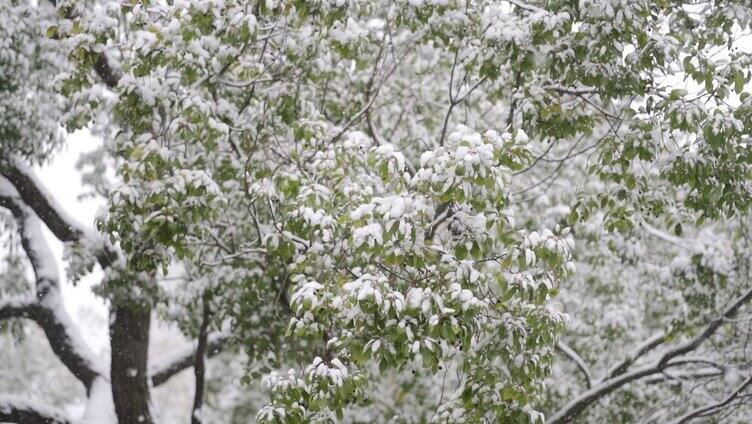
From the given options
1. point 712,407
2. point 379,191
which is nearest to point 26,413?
point 379,191

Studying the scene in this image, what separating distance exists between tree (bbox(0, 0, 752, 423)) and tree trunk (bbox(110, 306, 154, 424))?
0.8 inches

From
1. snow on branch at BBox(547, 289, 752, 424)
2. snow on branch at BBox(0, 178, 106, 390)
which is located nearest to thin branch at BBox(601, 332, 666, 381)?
snow on branch at BBox(547, 289, 752, 424)

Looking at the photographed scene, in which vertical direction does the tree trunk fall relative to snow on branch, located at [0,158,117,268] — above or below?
below

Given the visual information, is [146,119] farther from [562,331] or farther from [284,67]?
[562,331]

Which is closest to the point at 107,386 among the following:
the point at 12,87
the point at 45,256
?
the point at 45,256

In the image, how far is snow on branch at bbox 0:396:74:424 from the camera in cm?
671

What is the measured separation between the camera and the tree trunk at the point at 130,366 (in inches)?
281

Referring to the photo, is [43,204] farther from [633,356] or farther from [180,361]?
[633,356]

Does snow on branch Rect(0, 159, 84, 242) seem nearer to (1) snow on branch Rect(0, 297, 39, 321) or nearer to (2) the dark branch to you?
(2) the dark branch

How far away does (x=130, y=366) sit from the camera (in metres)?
7.16

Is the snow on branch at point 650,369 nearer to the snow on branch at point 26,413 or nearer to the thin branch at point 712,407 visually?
the thin branch at point 712,407

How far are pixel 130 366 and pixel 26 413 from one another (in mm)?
962

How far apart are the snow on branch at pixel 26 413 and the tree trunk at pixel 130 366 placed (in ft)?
1.71

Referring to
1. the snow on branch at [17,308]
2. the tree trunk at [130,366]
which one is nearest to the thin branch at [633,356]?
the tree trunk at [130,366]
